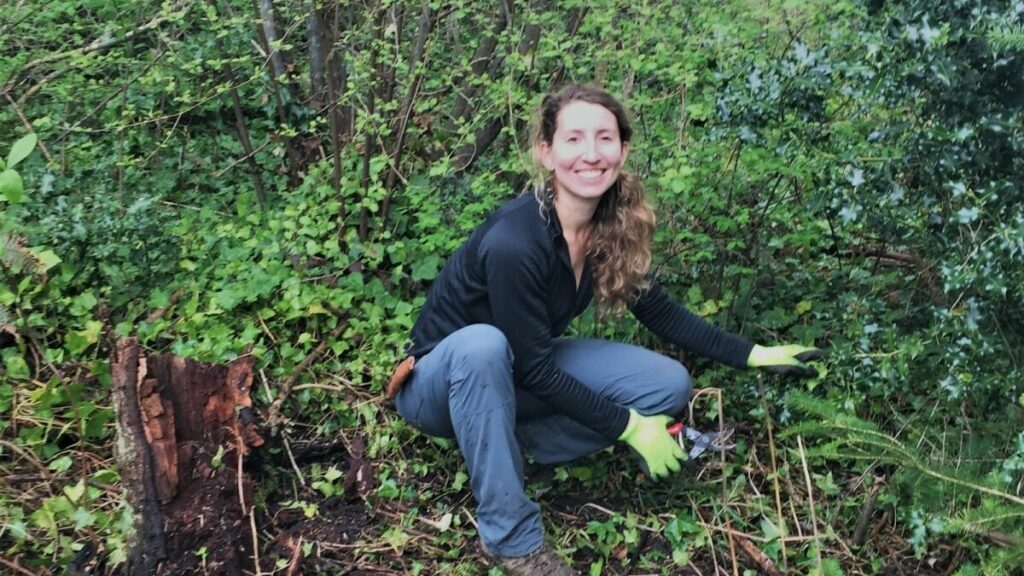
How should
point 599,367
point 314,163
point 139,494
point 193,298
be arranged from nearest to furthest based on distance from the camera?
point 139,494 → point 599,367 → point 193,298 → point 314,163

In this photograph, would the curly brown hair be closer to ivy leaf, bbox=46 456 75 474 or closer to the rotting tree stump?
the rotting tree stump

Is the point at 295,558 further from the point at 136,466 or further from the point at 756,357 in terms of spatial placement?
the point at 756,357

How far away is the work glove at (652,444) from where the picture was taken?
252 cm

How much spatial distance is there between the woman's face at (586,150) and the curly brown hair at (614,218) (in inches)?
2.0

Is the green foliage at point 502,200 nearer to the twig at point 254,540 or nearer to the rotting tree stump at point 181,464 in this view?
the rotting tree stump at point 181,464

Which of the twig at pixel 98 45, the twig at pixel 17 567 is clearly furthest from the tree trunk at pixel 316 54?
the twig at pixel 17 567

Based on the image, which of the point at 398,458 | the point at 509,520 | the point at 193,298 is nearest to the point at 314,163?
the point at 193,298

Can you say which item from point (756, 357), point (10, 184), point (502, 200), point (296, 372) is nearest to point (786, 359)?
point (756, 357)

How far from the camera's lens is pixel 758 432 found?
9.53 ft

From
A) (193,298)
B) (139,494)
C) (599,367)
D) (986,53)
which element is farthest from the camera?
(193,298)

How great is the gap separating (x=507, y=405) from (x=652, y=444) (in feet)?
1.59

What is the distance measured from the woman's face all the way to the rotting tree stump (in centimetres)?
125

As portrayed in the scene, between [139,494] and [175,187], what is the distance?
6.97 ft

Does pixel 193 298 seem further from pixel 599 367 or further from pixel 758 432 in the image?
pixel 758 432
